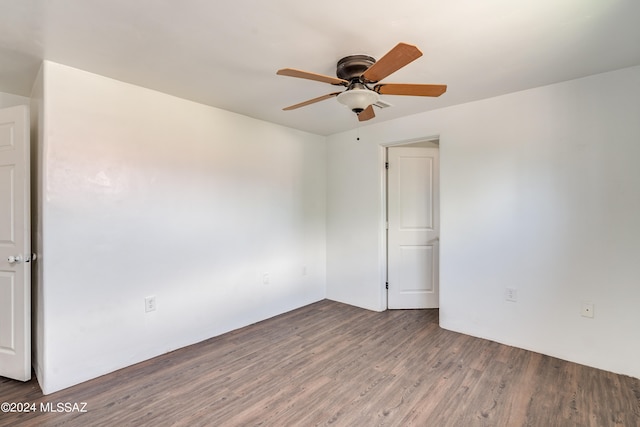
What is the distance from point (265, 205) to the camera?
341 cm

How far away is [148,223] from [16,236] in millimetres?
813

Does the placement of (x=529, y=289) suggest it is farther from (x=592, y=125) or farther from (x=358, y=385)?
(x=358, y=385)

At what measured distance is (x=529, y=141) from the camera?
8.46ft

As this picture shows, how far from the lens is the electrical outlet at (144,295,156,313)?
2482 mm

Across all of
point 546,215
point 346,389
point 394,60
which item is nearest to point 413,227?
point 546,215

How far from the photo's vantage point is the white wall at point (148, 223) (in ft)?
6.79

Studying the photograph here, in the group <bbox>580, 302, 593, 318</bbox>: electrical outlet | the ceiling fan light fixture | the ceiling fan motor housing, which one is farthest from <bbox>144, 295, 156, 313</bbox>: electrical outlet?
<bbox>580, 302, 593, 318</bbox>: electrical outlet

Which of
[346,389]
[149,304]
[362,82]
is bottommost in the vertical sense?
[346,389]

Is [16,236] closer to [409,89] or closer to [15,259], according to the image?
[15,259]

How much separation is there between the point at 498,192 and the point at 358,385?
6.76 ft

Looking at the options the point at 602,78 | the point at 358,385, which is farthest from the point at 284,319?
the point at 602,78

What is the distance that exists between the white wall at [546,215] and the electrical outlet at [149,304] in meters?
2.74

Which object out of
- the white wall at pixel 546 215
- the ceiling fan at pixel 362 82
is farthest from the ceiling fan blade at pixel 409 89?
the white wall at pixel 546 215

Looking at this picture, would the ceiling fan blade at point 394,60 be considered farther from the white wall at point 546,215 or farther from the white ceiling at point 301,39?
the white wall at point 546,215
